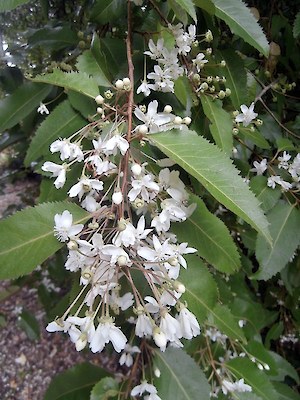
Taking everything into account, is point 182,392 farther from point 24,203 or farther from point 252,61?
point 24,203

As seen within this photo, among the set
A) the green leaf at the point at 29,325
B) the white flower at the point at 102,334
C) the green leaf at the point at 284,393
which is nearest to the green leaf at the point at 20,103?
the white flower at the point at 102,334

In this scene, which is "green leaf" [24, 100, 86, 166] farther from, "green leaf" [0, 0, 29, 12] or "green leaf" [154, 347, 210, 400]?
"green leaf" [154, 347, 210, 400]

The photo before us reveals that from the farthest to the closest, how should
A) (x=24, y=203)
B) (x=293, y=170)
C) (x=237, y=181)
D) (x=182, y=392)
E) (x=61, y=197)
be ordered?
(x=24, y=203)
(x=293, y=170)
(x=182, y=392)
(x=61, y=197)
(x=237, y=181)

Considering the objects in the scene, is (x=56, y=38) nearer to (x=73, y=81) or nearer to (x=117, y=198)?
(x=73, y=81)

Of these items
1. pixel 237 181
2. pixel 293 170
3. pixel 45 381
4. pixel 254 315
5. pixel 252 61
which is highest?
pixel 237 181

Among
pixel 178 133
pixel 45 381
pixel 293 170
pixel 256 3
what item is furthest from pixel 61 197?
pixel 45 381

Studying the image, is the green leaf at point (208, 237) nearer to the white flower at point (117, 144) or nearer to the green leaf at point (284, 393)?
the white flower at point (117, 144)

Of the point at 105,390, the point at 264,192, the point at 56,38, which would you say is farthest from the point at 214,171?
the point at 56,38
